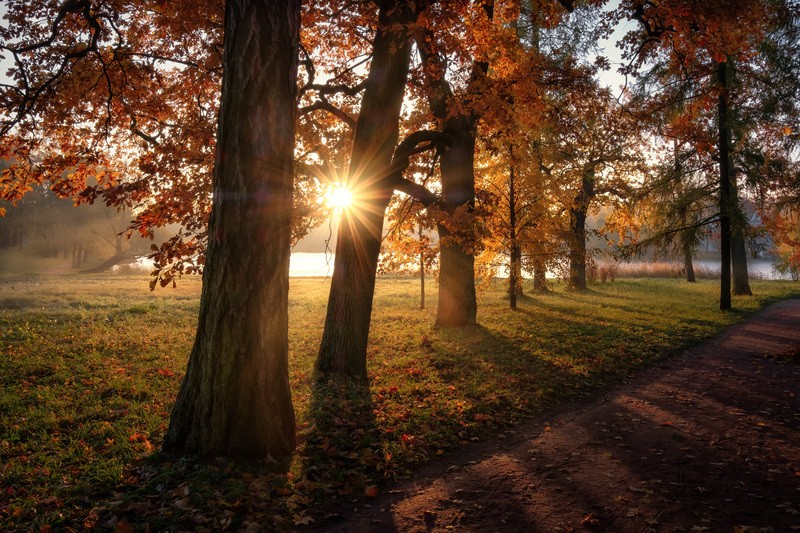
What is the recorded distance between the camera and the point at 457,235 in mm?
11234

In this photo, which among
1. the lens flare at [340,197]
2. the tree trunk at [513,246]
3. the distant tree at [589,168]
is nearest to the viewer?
the lens flare at [340,197]

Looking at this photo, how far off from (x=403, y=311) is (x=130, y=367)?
9.82 meters

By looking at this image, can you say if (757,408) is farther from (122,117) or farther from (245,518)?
(122,117)

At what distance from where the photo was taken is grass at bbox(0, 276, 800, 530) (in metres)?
3.95

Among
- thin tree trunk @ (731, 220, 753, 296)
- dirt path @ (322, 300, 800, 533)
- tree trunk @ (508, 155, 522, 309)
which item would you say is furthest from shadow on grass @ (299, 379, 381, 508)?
thin tree trunk @ (731, 220, 753, 296)

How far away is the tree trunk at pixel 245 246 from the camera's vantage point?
439 centimetres

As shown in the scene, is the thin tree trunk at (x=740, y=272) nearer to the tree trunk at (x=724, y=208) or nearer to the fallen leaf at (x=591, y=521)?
the tree trunk at (x=724, y=208)

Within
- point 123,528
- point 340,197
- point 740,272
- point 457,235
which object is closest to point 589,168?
point 740,272

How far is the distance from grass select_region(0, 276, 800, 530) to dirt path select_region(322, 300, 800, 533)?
47 cm

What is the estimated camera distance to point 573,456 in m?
5.16

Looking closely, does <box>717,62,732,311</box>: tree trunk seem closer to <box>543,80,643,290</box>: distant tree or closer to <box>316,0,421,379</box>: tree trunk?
<box>543,80,643,290</box>: distant tree

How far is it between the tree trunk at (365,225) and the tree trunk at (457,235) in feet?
10.2

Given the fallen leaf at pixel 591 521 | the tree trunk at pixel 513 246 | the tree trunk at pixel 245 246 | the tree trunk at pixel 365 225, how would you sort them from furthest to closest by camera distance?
1. the tree trunk at pixel 513 246
2. the tree trunk at pixel 365 225
3. the tree trunk at pixel 245 246
4. the fallen leaf at pixel 591 521

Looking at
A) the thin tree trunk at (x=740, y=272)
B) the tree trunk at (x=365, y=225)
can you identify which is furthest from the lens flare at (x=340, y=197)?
the thin tree trunk at (x=740, y=272)
